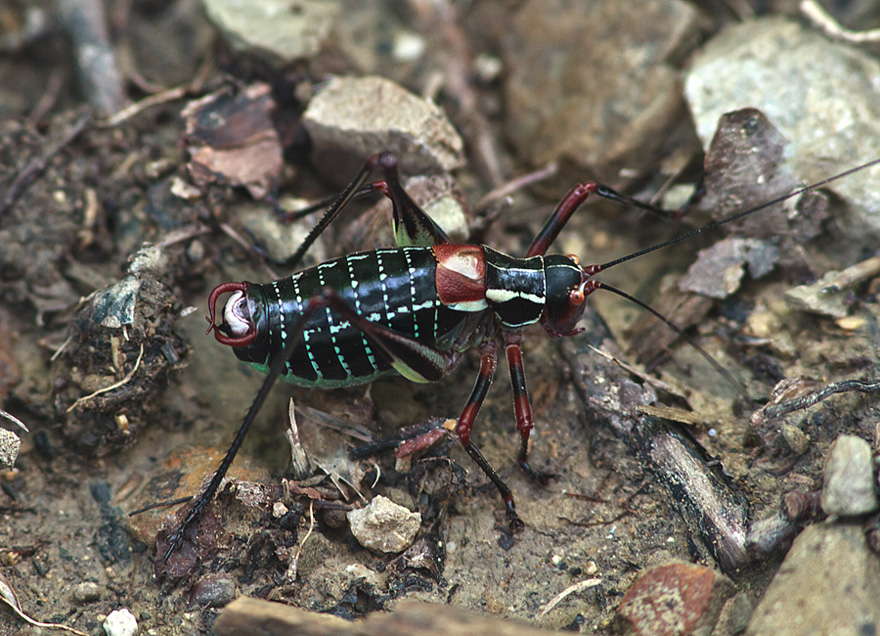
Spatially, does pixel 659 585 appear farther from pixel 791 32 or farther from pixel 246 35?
pixel 246 35

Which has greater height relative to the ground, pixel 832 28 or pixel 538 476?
pixel 832 28

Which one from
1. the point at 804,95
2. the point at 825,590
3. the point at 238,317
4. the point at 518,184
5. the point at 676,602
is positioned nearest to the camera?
the point at 825,590

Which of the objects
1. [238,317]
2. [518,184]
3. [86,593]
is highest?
[518,184]

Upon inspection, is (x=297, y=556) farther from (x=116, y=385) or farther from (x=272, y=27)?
(x=272, y=27)

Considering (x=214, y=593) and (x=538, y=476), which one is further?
(x=538, y=476)

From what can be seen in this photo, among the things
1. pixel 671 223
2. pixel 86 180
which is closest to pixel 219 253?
pixel 86 180

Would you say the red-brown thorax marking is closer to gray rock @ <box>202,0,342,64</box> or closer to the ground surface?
the ground surface

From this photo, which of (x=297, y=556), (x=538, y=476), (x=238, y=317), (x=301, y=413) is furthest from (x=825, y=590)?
(x=238, y=317)
